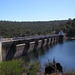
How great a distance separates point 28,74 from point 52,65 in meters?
3.30

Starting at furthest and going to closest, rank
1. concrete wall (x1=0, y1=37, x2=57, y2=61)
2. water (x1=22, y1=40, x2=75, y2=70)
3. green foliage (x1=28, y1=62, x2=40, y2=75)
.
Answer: concrete wall (x1=0, y1=37, x2=57, y2=61), water (x1=22, y1=40, x2=75, y2=70), green foliage (x1=28, y1=62, x2=40, y2=75)

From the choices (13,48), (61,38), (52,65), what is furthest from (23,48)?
(61,38)

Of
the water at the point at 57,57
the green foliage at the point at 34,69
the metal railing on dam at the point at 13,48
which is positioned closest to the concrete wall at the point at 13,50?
the metal railing on dam at the point at 13,48

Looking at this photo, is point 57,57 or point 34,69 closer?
point 34,69

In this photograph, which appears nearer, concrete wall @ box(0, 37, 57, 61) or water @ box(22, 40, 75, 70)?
water @ box(22, 40, 75, 70)

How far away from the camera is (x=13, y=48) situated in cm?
3891

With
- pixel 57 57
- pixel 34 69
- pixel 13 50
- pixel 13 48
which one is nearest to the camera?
pixel 34 69

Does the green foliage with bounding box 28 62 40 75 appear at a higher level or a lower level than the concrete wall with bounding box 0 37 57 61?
higher

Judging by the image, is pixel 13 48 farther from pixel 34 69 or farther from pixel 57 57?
pixel 34 69

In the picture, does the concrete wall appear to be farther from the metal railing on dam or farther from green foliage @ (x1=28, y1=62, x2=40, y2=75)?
green foliage @ (x1=28, y1=62, x2=40, y2=75)

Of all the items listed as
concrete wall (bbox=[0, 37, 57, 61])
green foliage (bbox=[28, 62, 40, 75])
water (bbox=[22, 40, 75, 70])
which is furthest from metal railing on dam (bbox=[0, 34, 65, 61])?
green foliage (bbox=[28, 62, 40, 75])

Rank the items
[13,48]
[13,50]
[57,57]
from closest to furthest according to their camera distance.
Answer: [57,57]
[13,50]
[13,48]

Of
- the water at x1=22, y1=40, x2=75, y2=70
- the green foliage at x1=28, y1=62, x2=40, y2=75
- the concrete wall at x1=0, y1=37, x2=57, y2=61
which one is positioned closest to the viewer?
the green foliage at x1=28, y1=62, x2=40, y2=75

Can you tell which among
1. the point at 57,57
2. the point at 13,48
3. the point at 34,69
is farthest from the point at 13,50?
the point at 34,69
